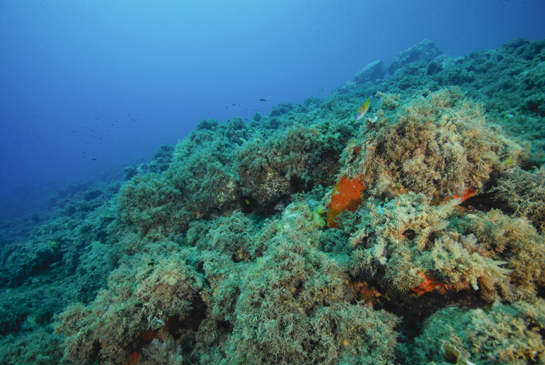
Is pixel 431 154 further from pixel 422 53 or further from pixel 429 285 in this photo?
pixel 422 53

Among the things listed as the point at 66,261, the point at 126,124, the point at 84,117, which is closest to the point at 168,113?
the point at 126,124

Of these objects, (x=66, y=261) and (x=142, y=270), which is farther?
(x=66, y=261)

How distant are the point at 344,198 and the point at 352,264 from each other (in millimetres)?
1529

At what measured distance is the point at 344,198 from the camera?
4.23 meters

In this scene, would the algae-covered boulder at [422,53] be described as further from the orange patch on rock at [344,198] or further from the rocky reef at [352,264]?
the orange patch on rock at [344,198]

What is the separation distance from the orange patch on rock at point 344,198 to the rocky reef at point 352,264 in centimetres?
3

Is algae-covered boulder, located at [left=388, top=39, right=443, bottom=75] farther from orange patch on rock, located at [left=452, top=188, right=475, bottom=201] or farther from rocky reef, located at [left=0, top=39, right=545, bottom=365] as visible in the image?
orange patch on rock, located at [left=452, top=188, right=475, bottom=201]

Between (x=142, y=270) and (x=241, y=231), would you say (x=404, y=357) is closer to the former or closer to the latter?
(x=241, y=231)

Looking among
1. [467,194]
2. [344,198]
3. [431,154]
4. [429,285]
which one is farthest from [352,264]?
[467,194]

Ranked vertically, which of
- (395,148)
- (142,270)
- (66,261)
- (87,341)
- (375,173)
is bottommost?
(66,261)

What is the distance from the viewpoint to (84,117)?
572 ft

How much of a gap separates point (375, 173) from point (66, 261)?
498 inches

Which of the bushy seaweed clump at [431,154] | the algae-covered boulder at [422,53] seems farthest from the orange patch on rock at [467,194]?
the algae-covered boulder at [422,53]

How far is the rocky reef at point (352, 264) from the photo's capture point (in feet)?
7.70
